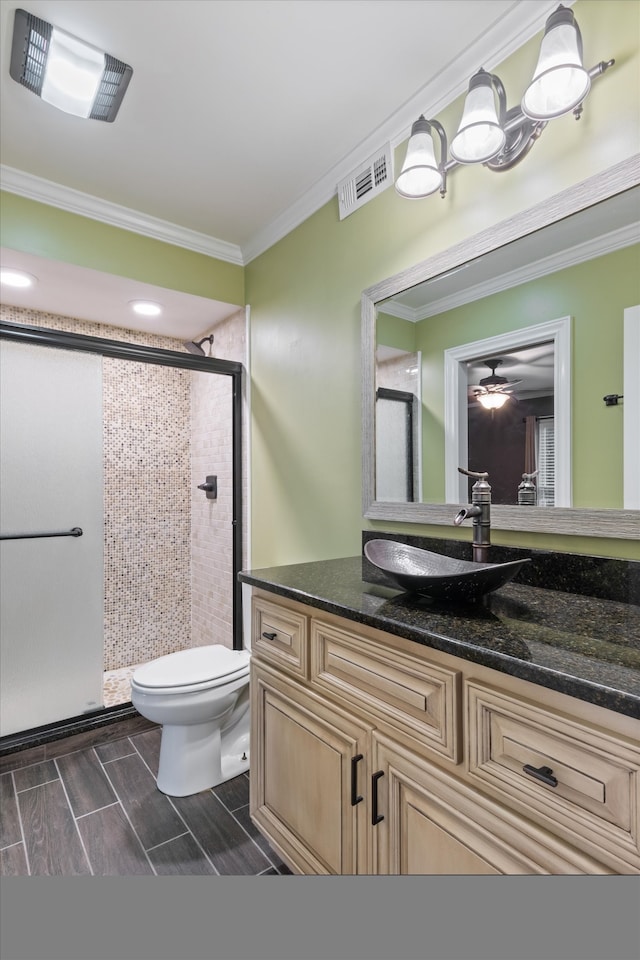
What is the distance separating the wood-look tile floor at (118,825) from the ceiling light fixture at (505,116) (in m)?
2.13

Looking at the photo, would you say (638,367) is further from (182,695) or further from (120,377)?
(120,377)

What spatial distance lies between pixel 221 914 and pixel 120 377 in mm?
3200

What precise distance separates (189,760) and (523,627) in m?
1.48

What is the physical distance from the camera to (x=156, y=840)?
1.60 metres

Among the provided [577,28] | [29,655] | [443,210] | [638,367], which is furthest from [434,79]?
[29,655]

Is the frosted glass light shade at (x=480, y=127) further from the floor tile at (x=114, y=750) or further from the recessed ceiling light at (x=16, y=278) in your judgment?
the floor tile at (x=114, y=750)

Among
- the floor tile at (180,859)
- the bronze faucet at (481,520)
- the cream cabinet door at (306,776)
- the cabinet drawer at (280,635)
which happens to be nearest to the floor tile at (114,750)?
the floor tile at (180,859)

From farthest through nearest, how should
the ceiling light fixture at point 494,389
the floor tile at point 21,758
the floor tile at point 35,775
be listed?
the floor tile at point 21,758
the floor tile at point 35,775
the ceiling light fixture at point 494,389

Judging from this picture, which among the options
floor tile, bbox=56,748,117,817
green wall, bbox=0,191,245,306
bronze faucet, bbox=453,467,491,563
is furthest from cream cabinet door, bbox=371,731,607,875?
green wall, bbox=0,191,245,306

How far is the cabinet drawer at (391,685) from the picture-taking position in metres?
0.92

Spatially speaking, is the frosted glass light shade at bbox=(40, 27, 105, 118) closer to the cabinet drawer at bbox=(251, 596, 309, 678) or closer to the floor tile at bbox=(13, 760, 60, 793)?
the cabinet drawer at bbox=(251, 596, 309, 678)

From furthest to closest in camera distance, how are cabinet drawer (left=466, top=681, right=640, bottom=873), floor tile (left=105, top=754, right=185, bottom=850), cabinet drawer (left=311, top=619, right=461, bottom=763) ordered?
floor tile (left=105, top=754, right=185, bottom=850), cabinet drawer (left=311, top=619, right=461, bottom=763), cabinet drawer (left=466, top=681, right=640, bottom=873)

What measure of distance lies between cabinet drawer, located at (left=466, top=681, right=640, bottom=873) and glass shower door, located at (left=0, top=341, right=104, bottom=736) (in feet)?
6.85

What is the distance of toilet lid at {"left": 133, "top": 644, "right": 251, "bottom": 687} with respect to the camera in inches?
71.5
